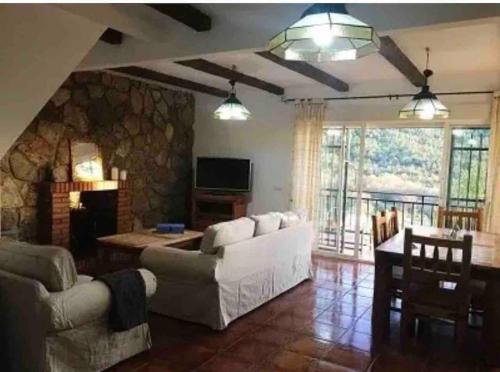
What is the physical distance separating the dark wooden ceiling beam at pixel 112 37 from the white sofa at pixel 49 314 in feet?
7.39

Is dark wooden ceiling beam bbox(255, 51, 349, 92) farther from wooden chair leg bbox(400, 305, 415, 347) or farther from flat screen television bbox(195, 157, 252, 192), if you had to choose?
wooden chair leg bbox(400, 305, 415, 347)

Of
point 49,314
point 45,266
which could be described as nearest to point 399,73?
point 45,266

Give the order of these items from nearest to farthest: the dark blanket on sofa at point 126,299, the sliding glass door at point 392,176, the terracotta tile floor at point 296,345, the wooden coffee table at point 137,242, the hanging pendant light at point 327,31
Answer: the hanging pendant light at point 327,31, the dark blanket on sofa at point 126,299, the terracotta tile floor at point 296,345, the wooden coffee table at point 137,242, the sliding glass door at point 392,176

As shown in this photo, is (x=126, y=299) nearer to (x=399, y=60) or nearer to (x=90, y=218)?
(x=399, y=60)

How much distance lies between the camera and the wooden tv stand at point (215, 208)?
22.7 feet

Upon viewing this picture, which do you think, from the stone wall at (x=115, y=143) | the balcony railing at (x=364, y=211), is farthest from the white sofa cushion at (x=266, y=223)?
the stone wall at (x=115, y=143)

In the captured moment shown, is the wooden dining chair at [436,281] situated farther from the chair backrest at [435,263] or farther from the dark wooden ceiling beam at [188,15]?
the dark wooden ceiling beam at [188,15]

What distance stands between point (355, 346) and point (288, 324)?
2.07ft

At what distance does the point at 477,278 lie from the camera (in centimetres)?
330

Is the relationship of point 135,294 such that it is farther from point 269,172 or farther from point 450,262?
point 269,172

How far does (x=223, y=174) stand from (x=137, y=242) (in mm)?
2833

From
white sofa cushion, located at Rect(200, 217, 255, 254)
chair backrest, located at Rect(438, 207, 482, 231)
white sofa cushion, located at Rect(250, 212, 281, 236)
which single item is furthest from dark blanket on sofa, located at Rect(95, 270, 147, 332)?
chair backrest, located at Rect(438, 207, 482, 231)

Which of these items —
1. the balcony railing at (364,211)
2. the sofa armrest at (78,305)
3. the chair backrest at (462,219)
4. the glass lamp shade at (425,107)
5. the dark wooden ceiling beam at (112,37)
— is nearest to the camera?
the sofa armrest at (78,305)

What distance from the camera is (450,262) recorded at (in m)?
3.08
